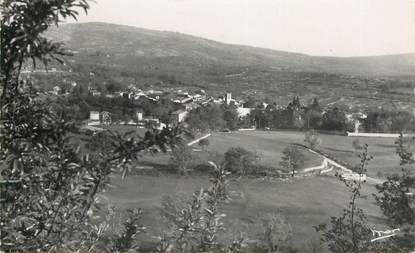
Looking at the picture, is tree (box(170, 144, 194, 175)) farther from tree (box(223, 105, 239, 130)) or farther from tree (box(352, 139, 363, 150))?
tree (box(352, 139, 363, 150))

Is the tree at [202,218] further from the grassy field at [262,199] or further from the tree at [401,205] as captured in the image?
the grassy field at [262,199]

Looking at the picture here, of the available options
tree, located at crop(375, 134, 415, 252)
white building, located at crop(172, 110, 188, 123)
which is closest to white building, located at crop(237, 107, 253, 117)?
white building, located at crop(172, 110, 188, 123)

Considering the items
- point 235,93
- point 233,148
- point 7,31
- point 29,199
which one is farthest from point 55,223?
point 235,93

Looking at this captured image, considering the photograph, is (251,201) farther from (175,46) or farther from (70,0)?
(70,0)

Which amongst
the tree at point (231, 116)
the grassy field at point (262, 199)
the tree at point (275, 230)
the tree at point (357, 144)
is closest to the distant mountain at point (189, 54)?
the tree at point (231, 116)

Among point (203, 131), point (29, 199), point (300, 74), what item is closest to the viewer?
point (29, 199)

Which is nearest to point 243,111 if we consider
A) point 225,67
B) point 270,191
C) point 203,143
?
point 203,143
